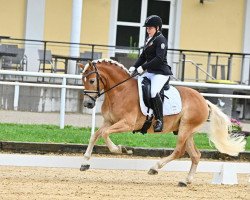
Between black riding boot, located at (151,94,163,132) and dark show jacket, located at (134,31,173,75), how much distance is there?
14.2 inches

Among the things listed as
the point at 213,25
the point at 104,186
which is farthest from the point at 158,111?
the point at 213,25

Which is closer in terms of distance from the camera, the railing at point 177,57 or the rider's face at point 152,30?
the rider's face at point 152,30

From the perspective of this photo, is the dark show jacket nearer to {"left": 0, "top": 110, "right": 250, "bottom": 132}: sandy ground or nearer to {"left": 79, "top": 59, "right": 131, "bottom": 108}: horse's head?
{"left": 79, "top": 59, "right": 131, "bottom": 108}: horse's head

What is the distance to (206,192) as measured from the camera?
1248 cm

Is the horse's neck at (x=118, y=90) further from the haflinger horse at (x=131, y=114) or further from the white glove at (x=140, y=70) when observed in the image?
the white glove at (x=140, y=70)

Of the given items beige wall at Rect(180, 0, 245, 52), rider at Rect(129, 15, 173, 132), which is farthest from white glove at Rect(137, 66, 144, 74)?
beige wall at Rect(180, 0, 245, 52)

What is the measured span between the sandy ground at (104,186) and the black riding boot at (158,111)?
723 mm

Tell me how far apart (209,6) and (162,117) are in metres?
15.9

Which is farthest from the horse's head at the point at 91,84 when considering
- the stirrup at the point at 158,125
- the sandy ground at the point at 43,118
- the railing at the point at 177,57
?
the railing at the point at 177,57

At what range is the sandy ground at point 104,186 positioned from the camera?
11.4 meters

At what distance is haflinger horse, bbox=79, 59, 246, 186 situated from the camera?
43.3 ft

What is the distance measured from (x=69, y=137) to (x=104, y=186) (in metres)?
4.94

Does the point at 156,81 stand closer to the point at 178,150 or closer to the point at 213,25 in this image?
the point at 178,150

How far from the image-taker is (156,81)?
533 inches
